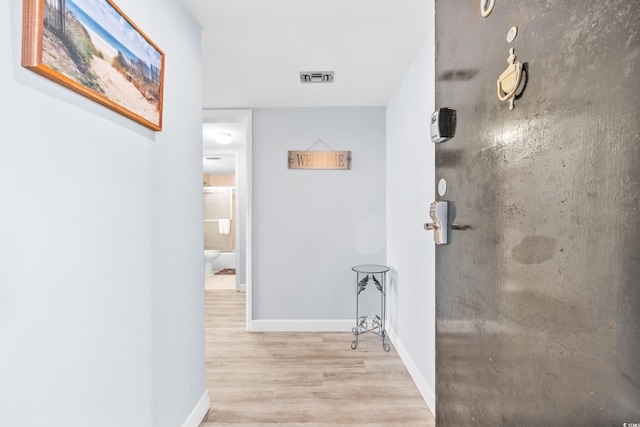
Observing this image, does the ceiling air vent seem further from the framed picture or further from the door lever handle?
the door lever handle

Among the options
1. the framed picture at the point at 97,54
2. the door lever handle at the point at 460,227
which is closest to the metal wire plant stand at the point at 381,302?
the door lever handle at the point at 460,227

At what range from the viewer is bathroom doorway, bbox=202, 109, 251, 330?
3064mm

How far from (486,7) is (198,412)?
2.10m

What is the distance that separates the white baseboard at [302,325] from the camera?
9.99ft

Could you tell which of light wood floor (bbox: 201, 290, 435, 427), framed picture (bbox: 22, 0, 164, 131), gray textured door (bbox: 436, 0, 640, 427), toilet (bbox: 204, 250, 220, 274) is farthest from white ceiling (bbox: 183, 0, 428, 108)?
toilet (bbox: 204, 250, 220, 274)

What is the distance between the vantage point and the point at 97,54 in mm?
917

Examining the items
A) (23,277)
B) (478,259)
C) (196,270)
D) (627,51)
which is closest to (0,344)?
(23,277)

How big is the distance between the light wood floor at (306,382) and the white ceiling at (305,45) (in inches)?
85.2

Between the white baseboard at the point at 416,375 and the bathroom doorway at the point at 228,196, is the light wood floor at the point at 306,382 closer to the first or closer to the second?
the white baseboard at the point at 416,375

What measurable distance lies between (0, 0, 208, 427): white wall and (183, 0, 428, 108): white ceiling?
0.31 meters

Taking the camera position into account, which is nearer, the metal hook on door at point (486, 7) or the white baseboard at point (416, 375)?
the metal hook on door at point (486, 7)

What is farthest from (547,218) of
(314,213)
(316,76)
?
(314,213)

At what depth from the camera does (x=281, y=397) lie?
1947 mm

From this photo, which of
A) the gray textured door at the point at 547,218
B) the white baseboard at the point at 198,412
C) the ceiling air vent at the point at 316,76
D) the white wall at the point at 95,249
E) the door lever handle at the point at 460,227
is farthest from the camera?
the ceiling air vent at the point at 316,76
